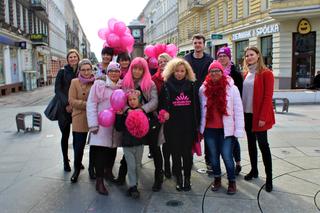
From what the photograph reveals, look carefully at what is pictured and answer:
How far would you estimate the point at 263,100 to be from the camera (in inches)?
175

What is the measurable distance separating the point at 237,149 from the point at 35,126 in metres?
6.50

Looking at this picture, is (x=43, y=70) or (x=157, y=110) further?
(x=43, y=70)

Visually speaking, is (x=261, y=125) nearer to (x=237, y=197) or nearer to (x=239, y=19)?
(x=237, y=197)

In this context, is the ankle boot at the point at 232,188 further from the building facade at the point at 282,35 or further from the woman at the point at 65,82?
the building facade at the point at 282,35

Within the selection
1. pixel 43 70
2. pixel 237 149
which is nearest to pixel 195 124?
pixel 237 149

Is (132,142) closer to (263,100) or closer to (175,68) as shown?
(175,68)

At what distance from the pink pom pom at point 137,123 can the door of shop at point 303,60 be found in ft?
64.7

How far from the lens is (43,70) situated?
42.4 meters

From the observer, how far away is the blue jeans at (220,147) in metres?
4.48

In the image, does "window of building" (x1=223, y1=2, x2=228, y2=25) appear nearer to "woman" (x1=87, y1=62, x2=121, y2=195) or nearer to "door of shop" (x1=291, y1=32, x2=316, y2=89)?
"door of shop" (x1=291, y1=32, x2=316, y2=89)

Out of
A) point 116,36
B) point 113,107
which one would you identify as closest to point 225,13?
point 116,36

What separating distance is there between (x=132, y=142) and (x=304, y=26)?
20083 millimetres

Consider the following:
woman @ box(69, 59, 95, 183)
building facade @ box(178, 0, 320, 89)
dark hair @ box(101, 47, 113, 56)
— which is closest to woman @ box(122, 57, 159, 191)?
woman @ box(69, 59, 95, 183)

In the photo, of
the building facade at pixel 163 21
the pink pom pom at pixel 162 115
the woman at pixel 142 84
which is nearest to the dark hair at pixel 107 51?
the woman at pixel 142 84
